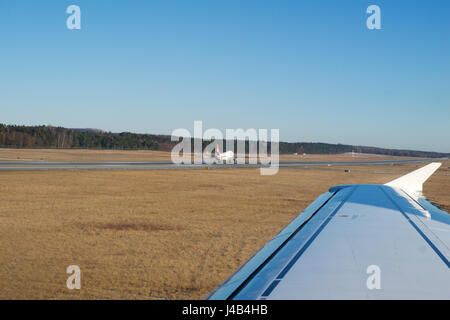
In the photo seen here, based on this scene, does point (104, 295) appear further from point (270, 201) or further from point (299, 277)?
point (270, 201)

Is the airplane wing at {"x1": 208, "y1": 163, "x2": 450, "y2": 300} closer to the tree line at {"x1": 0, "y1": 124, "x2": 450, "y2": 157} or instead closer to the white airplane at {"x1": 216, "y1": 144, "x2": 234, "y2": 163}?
the white airplane at {"x1": 216, "y1": 144, "x2": 234, "y2": 163}

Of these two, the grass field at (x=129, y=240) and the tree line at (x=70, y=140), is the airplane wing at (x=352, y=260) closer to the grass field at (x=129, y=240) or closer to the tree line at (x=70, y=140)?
the grass field at (x=129, y=240)

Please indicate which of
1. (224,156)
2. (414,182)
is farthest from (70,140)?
(414,182)

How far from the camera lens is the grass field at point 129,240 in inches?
314

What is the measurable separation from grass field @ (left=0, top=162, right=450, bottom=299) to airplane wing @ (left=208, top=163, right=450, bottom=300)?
3.57 metres

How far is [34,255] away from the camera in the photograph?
9.98 m

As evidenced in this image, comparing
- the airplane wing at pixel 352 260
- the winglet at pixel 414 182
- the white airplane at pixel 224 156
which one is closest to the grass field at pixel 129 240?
the airplane wing at pixel 352 260

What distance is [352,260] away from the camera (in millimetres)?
3713

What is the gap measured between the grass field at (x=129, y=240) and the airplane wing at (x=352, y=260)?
141 inches

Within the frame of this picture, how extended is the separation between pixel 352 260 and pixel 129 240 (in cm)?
949

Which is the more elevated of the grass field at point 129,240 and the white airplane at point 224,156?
the white airplane at point 224,156

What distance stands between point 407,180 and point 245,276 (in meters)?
9.85

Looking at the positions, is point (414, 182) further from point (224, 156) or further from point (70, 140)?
point (70, 140)
